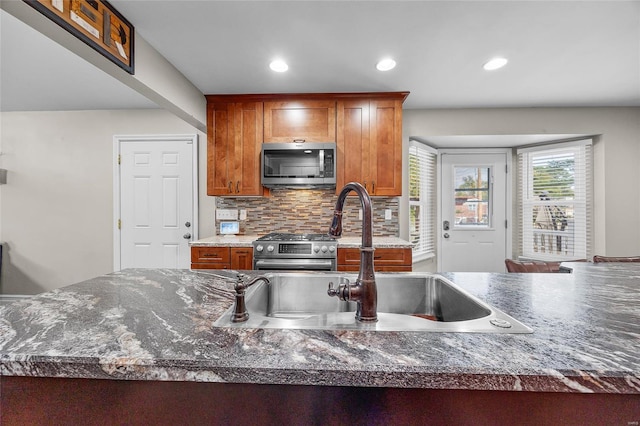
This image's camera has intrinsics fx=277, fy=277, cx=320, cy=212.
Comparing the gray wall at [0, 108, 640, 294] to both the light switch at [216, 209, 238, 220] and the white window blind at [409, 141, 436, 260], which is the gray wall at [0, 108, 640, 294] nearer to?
the light switch at [216, 209, 238, 220]

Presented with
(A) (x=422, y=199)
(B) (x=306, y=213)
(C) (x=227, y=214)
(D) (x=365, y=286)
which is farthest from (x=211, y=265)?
(A) (x=422, y=199)

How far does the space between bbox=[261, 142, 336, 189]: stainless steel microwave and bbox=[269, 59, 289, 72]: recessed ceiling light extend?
715mm

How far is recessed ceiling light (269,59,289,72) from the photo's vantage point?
2365 mm

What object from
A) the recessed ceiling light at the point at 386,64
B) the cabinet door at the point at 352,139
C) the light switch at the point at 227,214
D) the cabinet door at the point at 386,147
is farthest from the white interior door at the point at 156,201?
the recessed ceiling light at the point at 386,64

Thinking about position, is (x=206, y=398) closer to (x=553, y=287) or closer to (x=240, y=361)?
(x=240, y=361)

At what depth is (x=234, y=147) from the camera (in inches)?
120

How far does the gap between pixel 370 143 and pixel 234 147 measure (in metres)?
1.48

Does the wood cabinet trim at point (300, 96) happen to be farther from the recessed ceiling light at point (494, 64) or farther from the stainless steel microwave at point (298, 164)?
the recessed ceiling light at point (494, 64)

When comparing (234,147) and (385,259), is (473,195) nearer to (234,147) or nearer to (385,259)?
(385,259)

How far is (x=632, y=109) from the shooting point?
331 centimetres

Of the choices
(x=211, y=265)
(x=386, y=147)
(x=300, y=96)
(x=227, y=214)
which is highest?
(x=300, y=96)

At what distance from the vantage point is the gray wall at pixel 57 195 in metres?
3.55

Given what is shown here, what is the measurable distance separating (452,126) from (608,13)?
166cm

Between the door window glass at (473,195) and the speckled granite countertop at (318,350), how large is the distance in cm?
310
